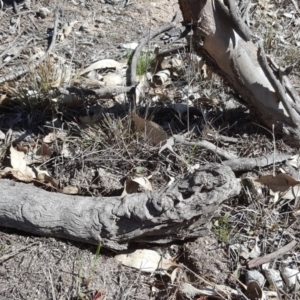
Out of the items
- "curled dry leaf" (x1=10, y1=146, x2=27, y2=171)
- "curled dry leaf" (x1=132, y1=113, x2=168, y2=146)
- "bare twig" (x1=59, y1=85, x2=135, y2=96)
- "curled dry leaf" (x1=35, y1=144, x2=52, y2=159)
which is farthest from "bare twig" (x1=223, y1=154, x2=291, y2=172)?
"curled dry leaf" (x1=10, y1=146, x2=27, y2=171)

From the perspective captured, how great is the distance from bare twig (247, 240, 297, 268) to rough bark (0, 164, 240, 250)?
0.76 ft

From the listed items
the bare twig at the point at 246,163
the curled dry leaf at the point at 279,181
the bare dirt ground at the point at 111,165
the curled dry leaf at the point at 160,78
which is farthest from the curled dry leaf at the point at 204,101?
the curled dry leaf at the point at 279,181

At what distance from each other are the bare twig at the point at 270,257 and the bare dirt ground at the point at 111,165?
3 centimetres

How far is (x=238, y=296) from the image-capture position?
7.54 feet

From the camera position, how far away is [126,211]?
2320 mm

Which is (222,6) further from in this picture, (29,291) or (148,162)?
(29,291)

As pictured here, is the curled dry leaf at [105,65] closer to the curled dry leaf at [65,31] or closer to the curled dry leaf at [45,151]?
the curled dry leaf at [65,31]

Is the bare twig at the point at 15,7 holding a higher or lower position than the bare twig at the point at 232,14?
lower

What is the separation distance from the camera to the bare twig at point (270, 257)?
239 centimetres

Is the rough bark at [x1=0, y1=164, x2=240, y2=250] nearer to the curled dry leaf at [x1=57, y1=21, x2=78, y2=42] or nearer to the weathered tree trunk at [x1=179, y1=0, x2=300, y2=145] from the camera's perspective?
the weathered tree trunk at [x1=179, y1=0, x2=300, y2=145]

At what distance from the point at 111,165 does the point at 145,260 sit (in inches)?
22.7

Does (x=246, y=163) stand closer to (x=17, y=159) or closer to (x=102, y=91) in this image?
(x=102, y=91)

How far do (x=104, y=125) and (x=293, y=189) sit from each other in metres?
0.98

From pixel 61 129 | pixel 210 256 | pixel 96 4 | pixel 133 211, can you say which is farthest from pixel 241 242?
pixel 96 4
